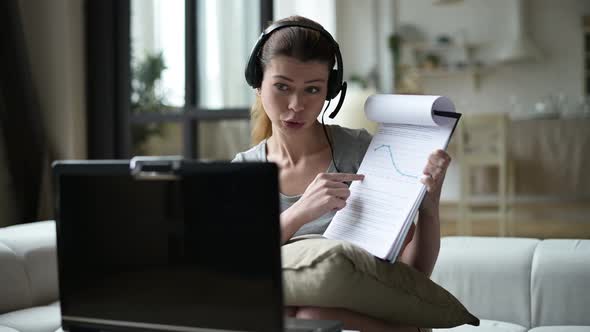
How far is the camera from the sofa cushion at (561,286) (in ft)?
5.45

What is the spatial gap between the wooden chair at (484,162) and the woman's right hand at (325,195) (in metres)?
3.89

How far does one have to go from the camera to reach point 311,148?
1351 mm

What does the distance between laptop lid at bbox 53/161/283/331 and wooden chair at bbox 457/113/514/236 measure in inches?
164

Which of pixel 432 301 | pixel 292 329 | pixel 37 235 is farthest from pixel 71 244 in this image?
pixel 37 235

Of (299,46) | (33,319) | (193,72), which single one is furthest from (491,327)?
(193,72)

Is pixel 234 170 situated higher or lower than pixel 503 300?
higher

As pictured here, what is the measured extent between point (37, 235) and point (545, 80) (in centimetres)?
641

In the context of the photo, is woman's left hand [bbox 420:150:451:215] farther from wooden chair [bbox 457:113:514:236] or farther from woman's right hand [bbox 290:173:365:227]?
wooden chair [bbox 457:113:514:236]

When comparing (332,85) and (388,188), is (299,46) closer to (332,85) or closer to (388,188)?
(332,85)

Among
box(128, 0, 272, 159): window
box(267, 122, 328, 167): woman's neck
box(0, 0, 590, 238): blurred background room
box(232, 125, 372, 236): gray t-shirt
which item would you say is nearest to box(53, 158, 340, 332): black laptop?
box(232, 125, 372, 236): gray t-shirt

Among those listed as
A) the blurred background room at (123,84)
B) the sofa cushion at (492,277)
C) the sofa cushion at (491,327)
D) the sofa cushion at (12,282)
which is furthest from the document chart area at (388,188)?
the blurred background room at (123,84)

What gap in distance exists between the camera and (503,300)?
69.1 inches

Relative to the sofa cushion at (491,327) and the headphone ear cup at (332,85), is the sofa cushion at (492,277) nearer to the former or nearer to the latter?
the sofa cushion at (491,327)

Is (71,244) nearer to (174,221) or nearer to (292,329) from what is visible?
(174,221)
